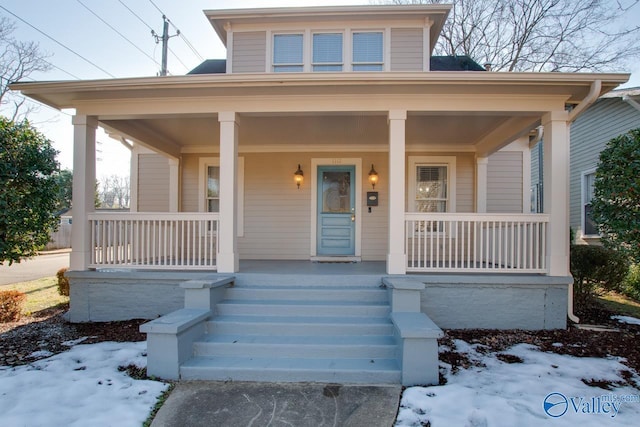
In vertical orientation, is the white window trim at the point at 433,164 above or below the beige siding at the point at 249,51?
below

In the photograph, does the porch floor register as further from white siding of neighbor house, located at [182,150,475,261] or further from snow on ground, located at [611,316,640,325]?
snow on ground, located at [611,316,640,325]

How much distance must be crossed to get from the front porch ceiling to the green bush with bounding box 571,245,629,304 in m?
2.15

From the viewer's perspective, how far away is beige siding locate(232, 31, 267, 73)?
21.0 feet

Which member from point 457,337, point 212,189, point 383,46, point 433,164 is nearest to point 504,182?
point 433,164

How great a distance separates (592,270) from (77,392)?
22.2 feet

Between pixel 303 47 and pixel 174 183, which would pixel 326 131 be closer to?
pixel 303 47

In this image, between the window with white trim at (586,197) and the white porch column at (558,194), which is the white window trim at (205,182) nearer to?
the white porch column at (558,194)

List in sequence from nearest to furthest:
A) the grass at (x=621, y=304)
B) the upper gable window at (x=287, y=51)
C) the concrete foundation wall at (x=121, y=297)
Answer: the concrete foundation wall at (x=121, y=297) < the grass at (x=621, y=304) < the upper gable window at (x=287, y=51)

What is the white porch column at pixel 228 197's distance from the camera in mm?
4531

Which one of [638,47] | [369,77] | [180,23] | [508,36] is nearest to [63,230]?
[180,23]

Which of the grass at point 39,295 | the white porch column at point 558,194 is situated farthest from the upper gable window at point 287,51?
the grass at point 39,295

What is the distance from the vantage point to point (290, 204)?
22.5ft

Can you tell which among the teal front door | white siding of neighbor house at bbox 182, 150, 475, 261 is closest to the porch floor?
white siding of neighbor house at bbox 182, 150, 475, 261

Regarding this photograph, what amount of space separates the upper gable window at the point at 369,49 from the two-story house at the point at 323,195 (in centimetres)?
3
